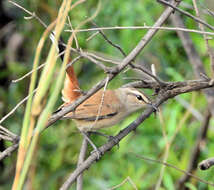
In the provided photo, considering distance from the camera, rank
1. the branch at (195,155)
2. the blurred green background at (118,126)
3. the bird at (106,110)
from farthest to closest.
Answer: the blurred green background at (118,126) → the branch at (195,155) → the bird at (106,110)

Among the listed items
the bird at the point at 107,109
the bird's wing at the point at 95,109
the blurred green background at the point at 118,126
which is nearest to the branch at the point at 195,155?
the blurred green background at the point at 118,126

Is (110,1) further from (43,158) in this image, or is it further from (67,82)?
(43,158)

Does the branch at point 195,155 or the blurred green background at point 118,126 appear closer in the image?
the branch at point 195,155

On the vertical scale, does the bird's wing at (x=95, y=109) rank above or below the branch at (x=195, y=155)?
above

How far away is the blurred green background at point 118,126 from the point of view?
14.6 feet

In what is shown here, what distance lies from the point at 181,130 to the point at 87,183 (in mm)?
1178

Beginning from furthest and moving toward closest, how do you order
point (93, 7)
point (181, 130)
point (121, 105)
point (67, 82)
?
point (93, 7) < point (181, 130) < point (121, 105) < point (67, 82)

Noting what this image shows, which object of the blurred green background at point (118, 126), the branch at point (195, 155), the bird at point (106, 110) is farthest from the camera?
the blurred green background at point (118, 126)

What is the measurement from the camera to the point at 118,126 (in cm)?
497

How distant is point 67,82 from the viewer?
3660mm

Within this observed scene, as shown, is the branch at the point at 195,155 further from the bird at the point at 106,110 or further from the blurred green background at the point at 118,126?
the bird at the point at 106,110

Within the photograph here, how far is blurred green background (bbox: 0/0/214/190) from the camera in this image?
14.6 feet

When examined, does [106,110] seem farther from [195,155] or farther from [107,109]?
[195,155]

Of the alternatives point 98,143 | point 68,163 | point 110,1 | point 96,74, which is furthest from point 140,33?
point 68,163
